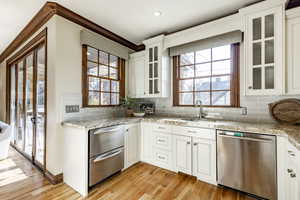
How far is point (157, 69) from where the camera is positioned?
302cm

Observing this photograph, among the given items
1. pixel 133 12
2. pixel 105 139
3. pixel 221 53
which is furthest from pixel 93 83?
pixel 221 53

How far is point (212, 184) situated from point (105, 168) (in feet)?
5.31

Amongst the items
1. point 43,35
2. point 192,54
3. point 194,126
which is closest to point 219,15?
point 192,54

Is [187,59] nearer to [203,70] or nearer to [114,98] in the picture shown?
[203,70]

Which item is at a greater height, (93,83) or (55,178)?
(93,83)

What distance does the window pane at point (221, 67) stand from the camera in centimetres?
255

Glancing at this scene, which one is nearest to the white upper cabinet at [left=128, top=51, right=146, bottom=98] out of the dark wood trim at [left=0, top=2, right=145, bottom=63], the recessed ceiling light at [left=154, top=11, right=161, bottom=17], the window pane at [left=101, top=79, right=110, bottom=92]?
the dark wood trim at [left=0, top=2, right=145, bottom=63]

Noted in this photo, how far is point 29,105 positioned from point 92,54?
181 centimetres

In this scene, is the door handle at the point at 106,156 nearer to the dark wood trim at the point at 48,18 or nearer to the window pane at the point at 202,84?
the window pane at the point at 202,84

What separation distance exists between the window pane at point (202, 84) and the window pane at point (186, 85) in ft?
0.36

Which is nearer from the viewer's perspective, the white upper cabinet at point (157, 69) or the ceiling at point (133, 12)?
the ceiling at point (133, 12)

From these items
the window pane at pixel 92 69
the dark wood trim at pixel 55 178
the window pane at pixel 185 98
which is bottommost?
the dark wood trim at pixel 55 178

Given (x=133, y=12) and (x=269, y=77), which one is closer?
(x=269, y=77)

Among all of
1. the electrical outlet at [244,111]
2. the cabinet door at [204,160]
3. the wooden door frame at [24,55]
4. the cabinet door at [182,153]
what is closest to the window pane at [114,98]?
the wooden door frame at [24,55]
